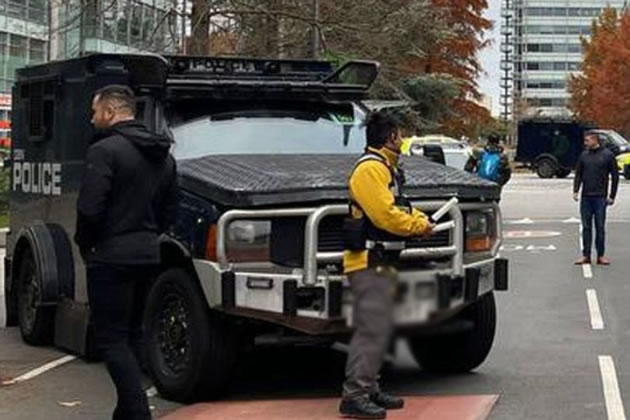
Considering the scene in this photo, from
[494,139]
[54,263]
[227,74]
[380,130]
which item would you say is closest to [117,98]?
[380,130]

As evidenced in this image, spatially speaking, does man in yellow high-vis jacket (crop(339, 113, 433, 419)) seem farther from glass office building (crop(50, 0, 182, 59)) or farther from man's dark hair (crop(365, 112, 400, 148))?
glass office building (crop(50, 0, 182, 59))

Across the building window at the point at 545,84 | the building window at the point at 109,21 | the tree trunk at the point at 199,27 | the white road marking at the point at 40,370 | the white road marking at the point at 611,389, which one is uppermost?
the building window at the point at 545,84

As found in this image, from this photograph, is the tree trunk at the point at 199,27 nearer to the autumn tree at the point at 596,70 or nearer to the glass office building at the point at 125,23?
the glass office building at the point at 125,23

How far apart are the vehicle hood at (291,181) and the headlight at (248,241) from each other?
0.13 m

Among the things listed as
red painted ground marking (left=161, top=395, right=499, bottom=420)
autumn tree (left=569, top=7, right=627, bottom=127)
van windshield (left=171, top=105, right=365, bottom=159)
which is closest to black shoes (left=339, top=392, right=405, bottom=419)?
red painted ground marking (left=161, top=395, right=499, bottom=420)

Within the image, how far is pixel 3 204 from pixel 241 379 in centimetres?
1803

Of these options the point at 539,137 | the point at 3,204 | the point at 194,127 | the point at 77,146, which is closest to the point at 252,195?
the point at 194,127

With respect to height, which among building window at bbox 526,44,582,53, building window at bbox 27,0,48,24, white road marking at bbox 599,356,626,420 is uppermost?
building window at bbox 526,44,582,53

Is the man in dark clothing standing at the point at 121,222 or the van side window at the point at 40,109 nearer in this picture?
the man in dark clothing standing at the point at 121,222

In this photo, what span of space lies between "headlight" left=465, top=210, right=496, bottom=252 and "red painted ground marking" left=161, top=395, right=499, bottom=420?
3.24 ft

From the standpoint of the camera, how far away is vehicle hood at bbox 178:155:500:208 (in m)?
6.86

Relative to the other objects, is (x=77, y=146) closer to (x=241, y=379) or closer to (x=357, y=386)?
(x=241, y=379)

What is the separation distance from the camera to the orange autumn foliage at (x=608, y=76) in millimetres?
68125

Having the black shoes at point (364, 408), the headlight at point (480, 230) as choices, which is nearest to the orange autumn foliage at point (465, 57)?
the headlight at point (480, 230)
